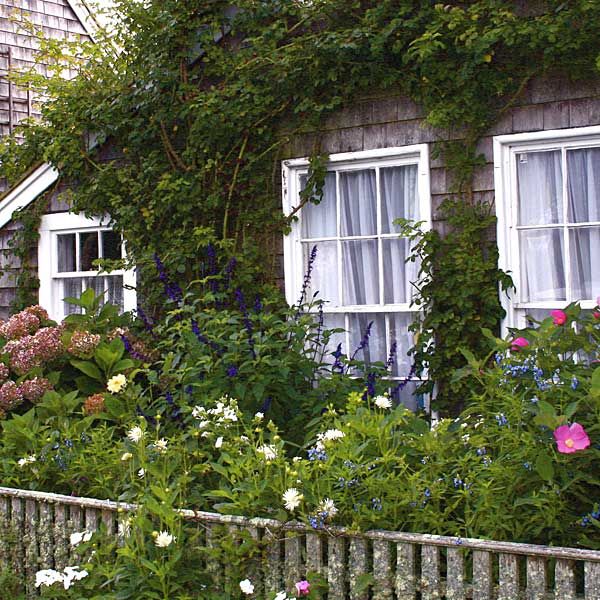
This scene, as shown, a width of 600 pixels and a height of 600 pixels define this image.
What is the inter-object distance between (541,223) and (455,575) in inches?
125

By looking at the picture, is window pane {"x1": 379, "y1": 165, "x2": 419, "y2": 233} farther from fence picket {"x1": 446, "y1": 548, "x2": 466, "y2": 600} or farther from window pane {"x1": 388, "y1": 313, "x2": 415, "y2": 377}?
fence picket {"x1": 446, "y1": 548, "x2": 466, "y2": 600}

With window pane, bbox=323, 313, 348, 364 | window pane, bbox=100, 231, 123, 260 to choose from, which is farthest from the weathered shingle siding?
window pane, bbox=100, 231, 123, 260

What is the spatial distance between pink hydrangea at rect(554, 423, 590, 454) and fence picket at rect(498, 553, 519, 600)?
417 millimetres

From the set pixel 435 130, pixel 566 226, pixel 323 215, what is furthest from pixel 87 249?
pixel 566 226

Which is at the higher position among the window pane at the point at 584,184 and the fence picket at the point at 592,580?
the window pane at the point at 584,184

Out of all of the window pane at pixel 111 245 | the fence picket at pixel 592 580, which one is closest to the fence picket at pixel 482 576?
the fence picket at pixel 592 580

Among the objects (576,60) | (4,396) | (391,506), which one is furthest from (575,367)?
(4,396)

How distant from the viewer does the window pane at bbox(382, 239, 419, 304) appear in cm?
666

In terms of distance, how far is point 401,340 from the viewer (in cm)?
671

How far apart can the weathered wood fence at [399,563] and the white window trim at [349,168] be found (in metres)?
2.91

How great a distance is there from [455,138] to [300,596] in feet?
11.7

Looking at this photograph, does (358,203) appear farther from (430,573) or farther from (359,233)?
(430,573)

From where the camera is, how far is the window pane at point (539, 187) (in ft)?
20.1

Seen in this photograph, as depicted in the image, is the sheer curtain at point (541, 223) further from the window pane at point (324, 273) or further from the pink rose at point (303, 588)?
the pink rose at point (303, 588)
